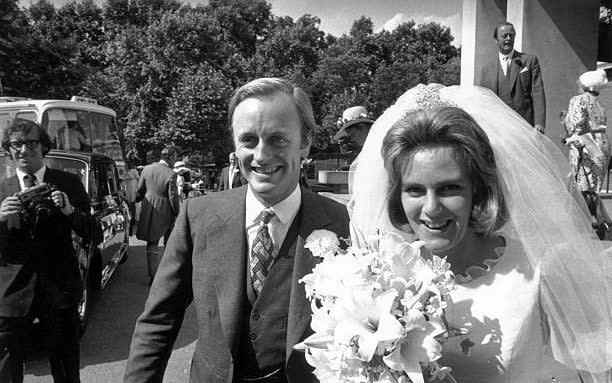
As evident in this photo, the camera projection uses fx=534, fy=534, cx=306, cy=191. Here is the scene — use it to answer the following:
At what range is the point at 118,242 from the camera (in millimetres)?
7543

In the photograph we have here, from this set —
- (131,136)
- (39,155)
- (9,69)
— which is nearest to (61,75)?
(9,69)

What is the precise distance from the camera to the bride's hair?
1.81 meters

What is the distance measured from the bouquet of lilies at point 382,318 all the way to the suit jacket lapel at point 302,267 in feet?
0.95

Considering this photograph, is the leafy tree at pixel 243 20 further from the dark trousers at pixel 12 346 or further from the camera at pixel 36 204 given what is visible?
the dark trousers at pixel 12 346

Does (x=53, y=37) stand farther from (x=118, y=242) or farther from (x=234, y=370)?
(x=234, y=370)

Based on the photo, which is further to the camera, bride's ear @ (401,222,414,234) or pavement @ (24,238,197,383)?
pavement @ (24,238,197,383)

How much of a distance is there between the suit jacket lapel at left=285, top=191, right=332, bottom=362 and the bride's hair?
13.1 inches

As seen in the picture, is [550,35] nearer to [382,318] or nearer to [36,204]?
[36,204]

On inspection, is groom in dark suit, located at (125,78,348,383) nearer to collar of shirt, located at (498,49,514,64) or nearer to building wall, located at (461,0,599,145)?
collar of shirt, located at (498,49,514,64)

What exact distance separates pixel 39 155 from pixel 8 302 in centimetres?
102

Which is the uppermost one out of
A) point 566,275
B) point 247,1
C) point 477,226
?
point 247,1

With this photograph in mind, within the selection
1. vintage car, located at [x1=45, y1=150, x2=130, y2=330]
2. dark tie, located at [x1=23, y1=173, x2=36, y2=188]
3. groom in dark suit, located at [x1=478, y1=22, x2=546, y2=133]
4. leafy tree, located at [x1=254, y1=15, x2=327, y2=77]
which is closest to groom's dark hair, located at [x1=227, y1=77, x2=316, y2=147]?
dark tie, located at [x1=23, y1=173, x2=36, y2=188]

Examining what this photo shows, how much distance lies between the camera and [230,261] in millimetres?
1925

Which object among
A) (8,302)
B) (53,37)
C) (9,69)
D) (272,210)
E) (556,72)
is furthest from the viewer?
(53,37)
